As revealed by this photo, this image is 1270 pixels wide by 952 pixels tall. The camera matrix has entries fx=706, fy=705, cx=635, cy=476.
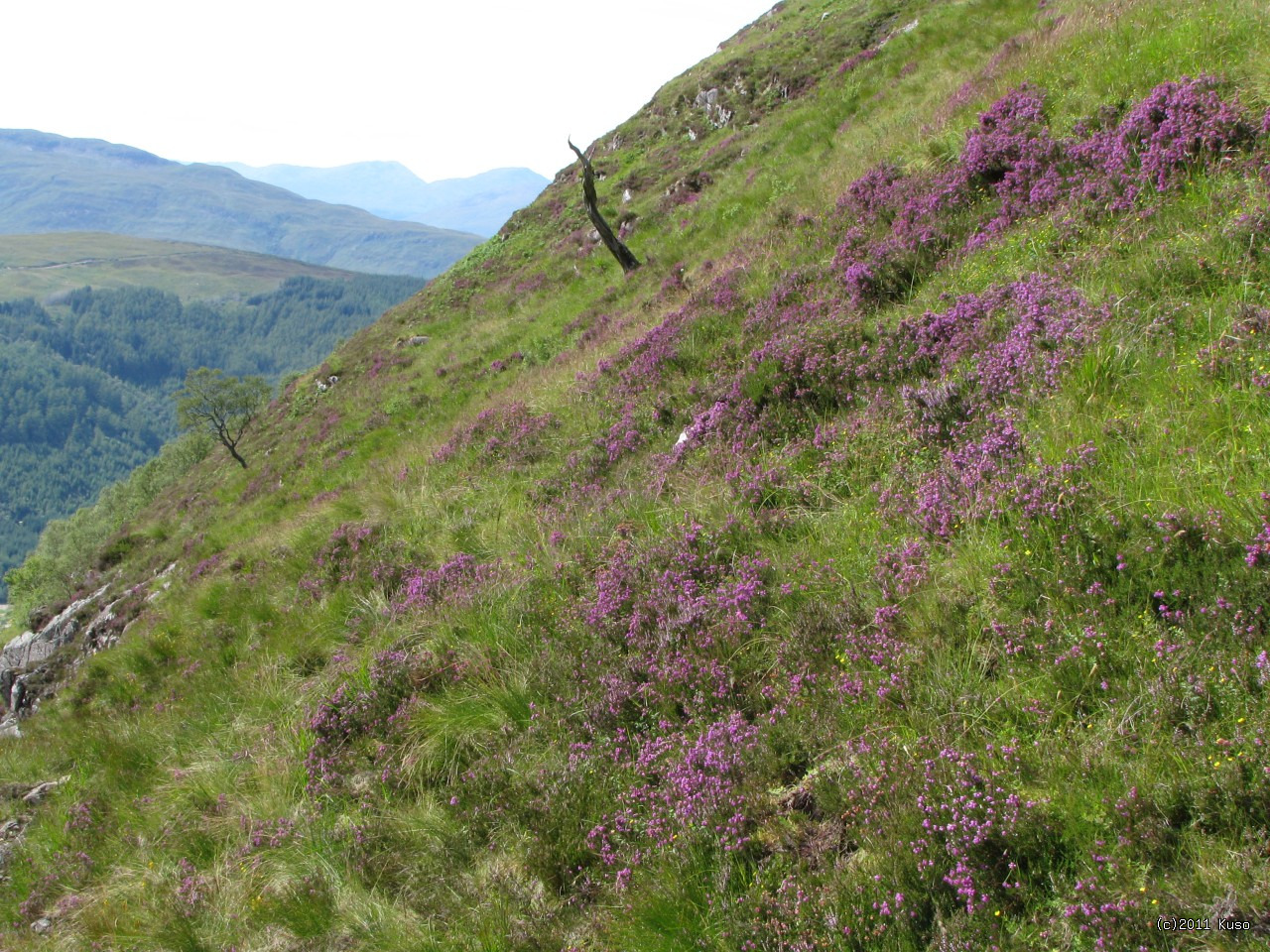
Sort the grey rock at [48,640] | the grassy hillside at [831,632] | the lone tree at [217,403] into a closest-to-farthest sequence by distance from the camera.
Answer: the grassy hillside at [831,632] → the grey rock at [48,640] → the lone tree at [217,403]

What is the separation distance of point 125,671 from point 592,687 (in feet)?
30.7

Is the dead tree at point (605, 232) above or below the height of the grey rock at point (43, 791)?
above

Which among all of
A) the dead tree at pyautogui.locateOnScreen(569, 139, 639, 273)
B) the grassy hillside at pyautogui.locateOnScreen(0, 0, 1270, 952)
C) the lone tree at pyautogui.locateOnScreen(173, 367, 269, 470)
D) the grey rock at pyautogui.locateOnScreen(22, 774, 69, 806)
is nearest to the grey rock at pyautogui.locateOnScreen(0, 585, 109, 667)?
the lone tree at pyautogui.locateOnScreen(173, 367, 269, 470)

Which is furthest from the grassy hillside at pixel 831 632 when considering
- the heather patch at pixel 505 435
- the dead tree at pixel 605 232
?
the dead tree at pixel 605 232

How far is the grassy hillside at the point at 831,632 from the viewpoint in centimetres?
264

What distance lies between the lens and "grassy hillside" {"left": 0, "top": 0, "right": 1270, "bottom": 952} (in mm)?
2645

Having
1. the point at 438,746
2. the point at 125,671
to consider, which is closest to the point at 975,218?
the point at 438,746

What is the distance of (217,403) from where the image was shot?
46.8 m

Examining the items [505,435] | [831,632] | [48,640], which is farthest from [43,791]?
[48,640]

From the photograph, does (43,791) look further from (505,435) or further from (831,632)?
(831,632)

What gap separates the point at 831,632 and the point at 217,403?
5195cm

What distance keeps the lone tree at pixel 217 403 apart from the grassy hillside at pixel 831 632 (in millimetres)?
41792

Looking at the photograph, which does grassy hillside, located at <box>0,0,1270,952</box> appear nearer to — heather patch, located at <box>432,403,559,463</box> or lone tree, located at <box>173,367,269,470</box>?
heather patch, located at <box>432,403,559,463</box>

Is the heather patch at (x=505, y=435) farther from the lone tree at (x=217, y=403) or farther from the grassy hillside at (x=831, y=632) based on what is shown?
the lone tree at (x=217, y=403)
